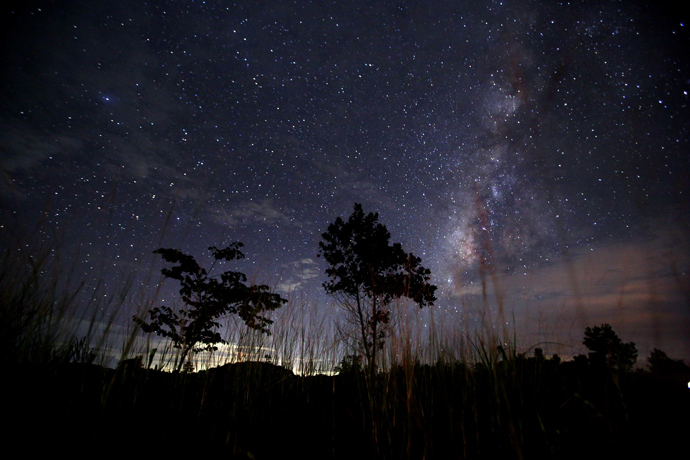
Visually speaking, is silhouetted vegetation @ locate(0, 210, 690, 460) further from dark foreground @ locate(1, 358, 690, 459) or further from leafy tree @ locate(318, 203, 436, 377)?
leafy tree @ locate(318, 203, 436, 377)

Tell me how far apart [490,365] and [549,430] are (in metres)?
0.59

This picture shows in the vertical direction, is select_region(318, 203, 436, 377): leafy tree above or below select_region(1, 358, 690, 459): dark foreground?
above

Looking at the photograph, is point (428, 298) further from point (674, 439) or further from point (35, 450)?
point (35, 450)

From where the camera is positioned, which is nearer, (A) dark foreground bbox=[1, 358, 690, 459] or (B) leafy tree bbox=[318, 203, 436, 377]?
(A) dark foreground bbox=[1, 358, 690, 459]

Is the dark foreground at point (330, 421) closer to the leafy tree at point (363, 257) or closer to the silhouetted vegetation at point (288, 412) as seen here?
the silhouetted vegetation at point (288, 412)

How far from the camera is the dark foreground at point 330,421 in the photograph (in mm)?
1454

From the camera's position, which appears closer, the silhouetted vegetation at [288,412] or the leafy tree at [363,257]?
the silhouetted vegetation at [288,412]

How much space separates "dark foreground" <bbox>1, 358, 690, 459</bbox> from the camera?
1454 millimetres

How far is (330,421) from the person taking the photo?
2600mm

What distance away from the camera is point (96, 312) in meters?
1.79

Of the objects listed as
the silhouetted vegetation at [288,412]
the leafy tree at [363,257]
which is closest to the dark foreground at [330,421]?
the silhouetted vegetation at [288,412]

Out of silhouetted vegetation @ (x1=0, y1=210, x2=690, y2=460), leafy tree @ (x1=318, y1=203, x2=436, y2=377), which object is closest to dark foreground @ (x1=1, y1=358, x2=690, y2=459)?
silhouetted vegetation @ (x1=0, y1=210, x2=690, y2=460)

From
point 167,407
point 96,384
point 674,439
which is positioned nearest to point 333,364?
point 167,407

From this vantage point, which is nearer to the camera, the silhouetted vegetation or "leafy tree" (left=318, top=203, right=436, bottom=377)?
the silhouetted vegetation
